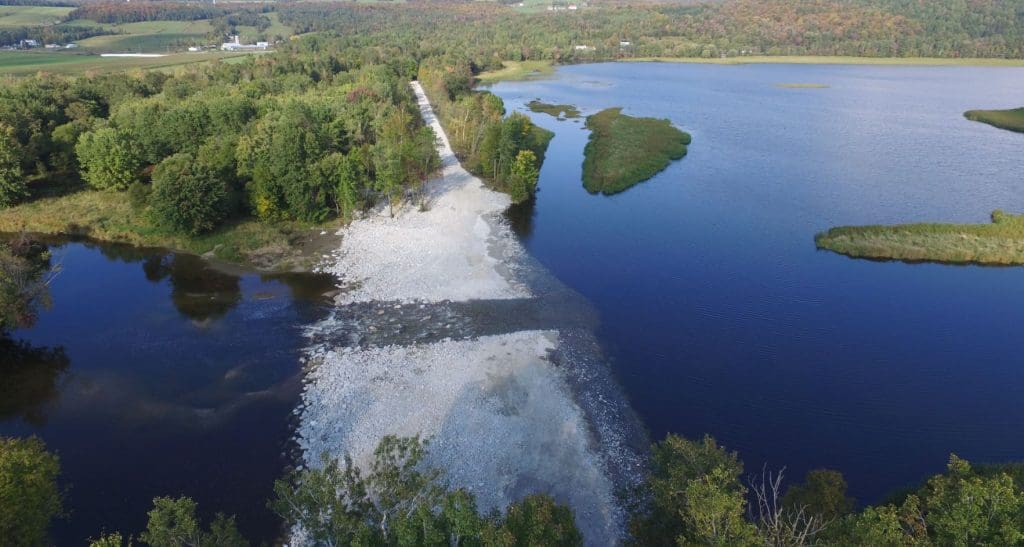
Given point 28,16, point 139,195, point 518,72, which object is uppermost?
point 28,16

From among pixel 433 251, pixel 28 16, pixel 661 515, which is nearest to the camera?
pixel 661 515

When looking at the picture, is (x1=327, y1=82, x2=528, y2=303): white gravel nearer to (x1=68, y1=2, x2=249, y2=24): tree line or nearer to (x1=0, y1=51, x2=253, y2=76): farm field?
(x1=0, y1=51, x2=253, y2=76): farm field

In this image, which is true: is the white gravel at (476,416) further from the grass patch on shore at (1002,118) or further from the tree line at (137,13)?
the tree line at (137,13)

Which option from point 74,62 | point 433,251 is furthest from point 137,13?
point 433,251

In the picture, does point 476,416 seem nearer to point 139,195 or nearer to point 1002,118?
point 139,195

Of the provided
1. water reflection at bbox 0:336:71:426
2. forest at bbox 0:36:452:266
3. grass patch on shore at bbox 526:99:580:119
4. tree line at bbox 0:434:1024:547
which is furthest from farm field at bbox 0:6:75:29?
tree line at bbox 0:434:1024:547

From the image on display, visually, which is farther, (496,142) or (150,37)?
(150,37)
